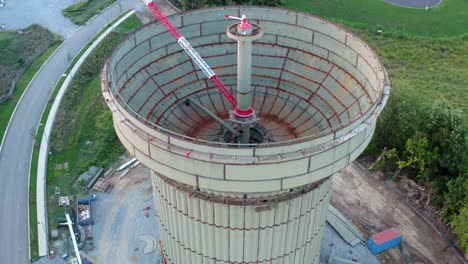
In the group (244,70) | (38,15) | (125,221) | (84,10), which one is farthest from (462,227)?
(38,15)

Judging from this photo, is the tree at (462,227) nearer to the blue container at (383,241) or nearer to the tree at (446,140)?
the blue container at (383,241)

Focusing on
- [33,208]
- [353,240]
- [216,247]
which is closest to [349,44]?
[216,247]

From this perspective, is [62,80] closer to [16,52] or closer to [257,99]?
[16,52]

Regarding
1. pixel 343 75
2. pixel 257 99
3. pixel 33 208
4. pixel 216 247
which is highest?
pixel 343 75

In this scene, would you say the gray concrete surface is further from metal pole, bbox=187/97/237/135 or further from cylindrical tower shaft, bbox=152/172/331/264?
cylindrical tower shaft, bbox=152/172/331/264

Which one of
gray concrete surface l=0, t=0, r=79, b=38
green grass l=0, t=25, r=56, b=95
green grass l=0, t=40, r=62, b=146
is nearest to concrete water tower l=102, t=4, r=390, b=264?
green grass l=0, t=40, r=62, b=146
